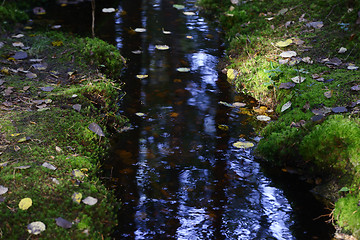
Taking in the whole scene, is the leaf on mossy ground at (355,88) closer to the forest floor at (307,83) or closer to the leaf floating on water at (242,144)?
the forest floor at (307,83)

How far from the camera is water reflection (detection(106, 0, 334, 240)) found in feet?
10.2

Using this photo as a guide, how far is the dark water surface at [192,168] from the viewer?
310cm

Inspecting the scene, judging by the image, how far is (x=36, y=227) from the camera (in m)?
2.79

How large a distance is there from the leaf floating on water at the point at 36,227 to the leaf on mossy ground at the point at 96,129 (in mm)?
1312

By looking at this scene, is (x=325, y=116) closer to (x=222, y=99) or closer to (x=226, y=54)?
(x=222, y=99)

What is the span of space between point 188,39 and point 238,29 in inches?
31.1

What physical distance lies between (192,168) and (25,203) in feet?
4.78

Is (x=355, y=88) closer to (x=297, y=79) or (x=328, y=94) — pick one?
(x=328, y=94)

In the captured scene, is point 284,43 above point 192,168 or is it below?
above

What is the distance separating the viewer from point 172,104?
4.79m

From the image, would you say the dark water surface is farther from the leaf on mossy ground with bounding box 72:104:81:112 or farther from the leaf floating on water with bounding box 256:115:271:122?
the leaf on mossy ground with bounding box 72:104:81:112

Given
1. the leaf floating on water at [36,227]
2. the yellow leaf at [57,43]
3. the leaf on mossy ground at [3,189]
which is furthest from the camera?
the yellow leaf at [57,43]

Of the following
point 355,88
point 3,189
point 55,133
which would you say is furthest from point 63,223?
point 355,88

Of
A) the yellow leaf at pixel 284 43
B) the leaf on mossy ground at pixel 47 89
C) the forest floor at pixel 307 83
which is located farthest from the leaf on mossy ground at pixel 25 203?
the yellow leaf at pixel 284 43
